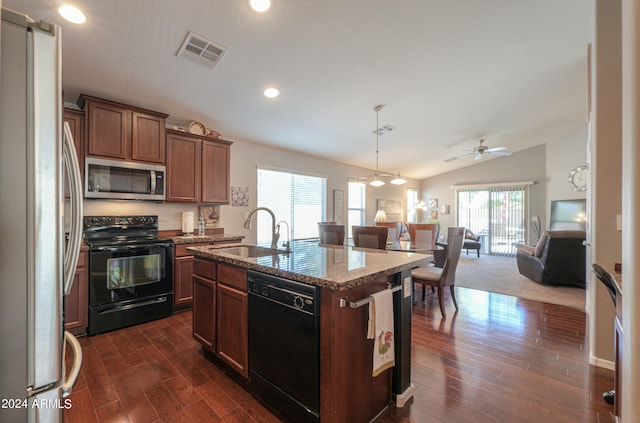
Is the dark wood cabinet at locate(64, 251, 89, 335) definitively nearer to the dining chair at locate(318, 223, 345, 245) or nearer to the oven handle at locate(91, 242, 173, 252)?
the oven handle at locate(91, 242, 173, 252)

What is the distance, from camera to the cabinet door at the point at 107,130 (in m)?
2.82

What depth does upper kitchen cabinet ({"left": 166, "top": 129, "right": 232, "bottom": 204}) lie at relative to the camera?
11.3 feet

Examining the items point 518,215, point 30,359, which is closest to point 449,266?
point 30,359

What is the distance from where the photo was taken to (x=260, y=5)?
203 cm

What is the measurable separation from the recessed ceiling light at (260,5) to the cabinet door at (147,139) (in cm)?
196

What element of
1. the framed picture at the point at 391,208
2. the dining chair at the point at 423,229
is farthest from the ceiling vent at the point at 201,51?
the framed picture at the point at 391,208

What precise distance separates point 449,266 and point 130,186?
3.84 m

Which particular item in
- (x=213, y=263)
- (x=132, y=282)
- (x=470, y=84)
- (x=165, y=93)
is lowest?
(x=132, y=282)

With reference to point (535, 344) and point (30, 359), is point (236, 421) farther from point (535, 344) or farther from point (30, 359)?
point (535, 344)

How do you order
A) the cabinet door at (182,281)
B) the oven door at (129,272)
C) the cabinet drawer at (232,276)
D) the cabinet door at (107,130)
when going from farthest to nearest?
the cabinet door at (182,281) → the cabinet door at (107,130) → the oven door at (129,272) → the cabinet drawer at (232,276)

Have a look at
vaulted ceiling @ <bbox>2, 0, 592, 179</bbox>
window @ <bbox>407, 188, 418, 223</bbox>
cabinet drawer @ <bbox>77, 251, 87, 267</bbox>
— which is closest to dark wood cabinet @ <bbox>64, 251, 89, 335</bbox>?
cabinet drawer @ <bbox>77, 251, 87, 267</bbox>

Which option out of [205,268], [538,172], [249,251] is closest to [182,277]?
[249,251]

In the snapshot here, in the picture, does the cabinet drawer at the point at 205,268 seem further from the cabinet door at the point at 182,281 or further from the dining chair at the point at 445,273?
the dining chair at the point at 445,273

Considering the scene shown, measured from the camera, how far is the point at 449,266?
125 inches
